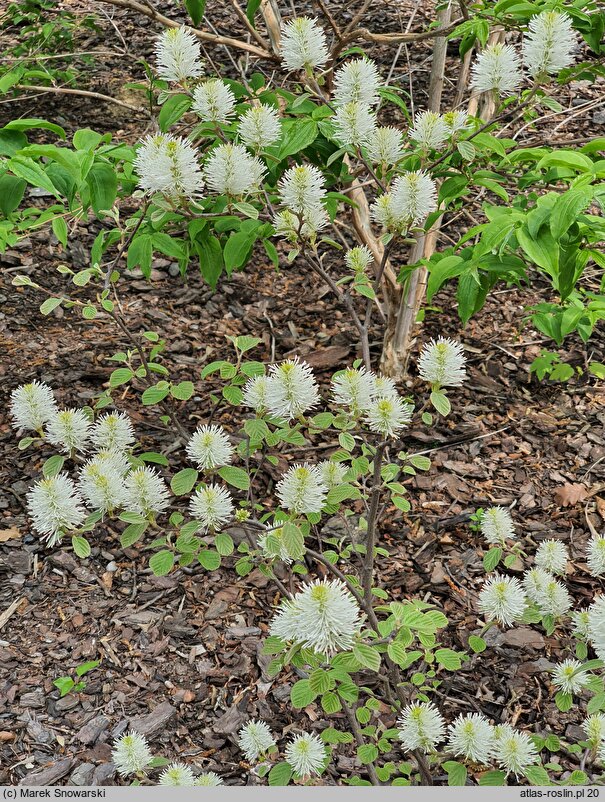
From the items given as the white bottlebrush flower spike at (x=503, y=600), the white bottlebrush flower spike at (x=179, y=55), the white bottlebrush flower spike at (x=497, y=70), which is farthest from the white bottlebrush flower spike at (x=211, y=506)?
the white bottlebrush flower spike at (x=497, y=70)

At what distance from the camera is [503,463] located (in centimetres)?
316

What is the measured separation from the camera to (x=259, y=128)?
5.82ft

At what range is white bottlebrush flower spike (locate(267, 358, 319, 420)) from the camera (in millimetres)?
1579

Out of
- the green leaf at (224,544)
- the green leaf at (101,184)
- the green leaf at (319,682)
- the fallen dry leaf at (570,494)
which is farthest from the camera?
the fallen dry leaf at (570,494)

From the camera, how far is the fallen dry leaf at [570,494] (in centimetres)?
299

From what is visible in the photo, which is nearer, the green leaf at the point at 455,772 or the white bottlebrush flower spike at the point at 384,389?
the white bottlebrush flower spike at the point at 384,389

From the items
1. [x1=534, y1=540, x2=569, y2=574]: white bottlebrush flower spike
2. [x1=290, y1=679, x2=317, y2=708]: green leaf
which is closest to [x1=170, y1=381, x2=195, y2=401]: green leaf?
[x1=290, y1=679, x2=317, y2=708]: green leaf

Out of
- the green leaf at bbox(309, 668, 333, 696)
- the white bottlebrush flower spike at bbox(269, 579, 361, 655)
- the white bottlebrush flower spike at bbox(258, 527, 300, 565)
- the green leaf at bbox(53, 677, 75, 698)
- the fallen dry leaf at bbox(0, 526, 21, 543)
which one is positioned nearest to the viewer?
the white bottlebrush flower spike at bbox(269, 579, 361, 655)

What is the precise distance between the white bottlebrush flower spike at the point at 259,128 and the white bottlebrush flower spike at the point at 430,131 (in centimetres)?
34

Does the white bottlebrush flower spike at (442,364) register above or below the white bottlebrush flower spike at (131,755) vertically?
above

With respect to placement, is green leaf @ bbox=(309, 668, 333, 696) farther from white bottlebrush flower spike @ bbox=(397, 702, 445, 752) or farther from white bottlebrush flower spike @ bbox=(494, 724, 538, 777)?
white bottlebrush flower spike @ bbox=(494, 724, 538, 777)

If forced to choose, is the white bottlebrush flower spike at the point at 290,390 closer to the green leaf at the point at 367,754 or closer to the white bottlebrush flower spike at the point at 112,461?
the white bottlebrush flower spike at the point at 112,461

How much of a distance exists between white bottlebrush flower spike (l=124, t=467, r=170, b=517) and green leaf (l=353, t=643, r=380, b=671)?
624 millimetres

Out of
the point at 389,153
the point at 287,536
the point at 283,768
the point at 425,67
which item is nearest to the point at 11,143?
the point at 389,153
